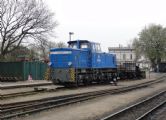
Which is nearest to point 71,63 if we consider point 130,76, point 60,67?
point 60,67

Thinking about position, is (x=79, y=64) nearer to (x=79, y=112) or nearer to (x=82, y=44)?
(x=82, y=44)

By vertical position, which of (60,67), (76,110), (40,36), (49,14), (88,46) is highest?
(49,14)

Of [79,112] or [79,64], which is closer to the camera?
[79,112]

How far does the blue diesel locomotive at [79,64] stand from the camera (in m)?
25.9

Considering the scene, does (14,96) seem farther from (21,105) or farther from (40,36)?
(40,36)

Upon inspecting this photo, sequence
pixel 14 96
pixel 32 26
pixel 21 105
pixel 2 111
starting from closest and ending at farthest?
pixel 2 111
pixel 21 105
pixel 14 96
pixel 32 26

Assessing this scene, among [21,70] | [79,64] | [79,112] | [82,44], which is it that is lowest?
[79,112]

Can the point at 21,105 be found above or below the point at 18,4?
below

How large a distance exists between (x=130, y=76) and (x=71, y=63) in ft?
73.3

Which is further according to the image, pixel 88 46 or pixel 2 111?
pixel 88 46

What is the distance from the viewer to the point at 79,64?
2680cm

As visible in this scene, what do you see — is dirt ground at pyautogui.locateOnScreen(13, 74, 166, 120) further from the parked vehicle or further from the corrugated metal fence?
the corrugated metal fence

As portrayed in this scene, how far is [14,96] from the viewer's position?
19.3 meters

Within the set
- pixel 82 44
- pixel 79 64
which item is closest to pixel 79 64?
pixel 79 64
